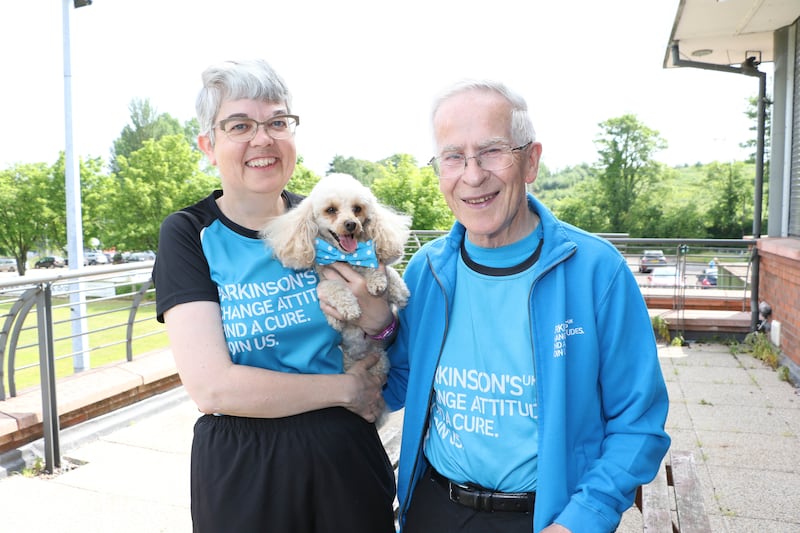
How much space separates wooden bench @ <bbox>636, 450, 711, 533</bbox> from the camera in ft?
6.79

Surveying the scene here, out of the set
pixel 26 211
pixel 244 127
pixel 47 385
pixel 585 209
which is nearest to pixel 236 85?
pixel 244 127

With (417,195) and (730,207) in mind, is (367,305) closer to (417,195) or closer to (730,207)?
(417,195)

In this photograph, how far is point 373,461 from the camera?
1745 millimetres

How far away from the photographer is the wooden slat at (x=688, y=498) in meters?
2.05

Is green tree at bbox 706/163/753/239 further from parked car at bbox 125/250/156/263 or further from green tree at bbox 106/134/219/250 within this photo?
parked car at bbox 125/250/156/263

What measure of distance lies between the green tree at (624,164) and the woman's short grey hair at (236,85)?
58159mm

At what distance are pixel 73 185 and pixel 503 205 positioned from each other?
13544mm

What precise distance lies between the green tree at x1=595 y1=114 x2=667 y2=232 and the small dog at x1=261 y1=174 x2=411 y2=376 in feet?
188

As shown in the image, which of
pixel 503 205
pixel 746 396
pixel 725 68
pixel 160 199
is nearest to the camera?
pixel 503 205

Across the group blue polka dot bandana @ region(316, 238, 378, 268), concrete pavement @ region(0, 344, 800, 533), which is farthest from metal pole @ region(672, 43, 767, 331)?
blue polka dot bandana @ region(316, 238, 378, 268)

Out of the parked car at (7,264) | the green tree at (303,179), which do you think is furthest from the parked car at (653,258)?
the parked car at (7,264)

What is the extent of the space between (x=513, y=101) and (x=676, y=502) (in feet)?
5.42

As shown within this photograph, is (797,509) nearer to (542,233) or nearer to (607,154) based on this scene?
(542,233)

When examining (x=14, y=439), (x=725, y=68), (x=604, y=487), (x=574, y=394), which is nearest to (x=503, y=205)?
(x=574, y=394)
